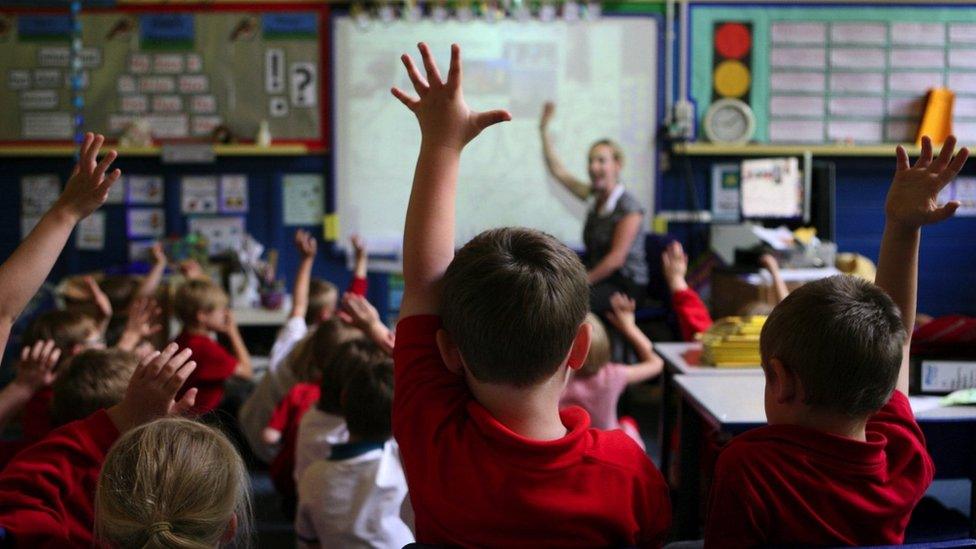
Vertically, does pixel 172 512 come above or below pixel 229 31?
below

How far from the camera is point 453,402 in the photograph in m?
1.12

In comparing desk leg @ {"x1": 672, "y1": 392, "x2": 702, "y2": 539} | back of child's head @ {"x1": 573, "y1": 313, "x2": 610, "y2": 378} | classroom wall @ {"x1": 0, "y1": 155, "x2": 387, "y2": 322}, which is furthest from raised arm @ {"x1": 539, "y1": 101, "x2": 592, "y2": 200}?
desk leg @ {"x1": 672, "y1": 392, "x2": 702, "y2": 539}

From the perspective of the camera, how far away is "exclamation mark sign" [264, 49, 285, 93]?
5566 mm

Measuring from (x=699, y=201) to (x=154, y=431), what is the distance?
485 centimetres

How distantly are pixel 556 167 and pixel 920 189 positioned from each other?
4.31 m

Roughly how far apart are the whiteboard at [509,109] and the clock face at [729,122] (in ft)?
1.05

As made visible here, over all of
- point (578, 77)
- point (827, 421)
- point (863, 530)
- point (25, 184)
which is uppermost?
point (578, 77)

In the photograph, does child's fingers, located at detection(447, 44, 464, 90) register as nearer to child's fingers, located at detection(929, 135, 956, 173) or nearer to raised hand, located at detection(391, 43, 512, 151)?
raised hand, located at detection(391, 43, 512, 151)

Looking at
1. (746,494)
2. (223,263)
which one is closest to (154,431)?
(746,494)

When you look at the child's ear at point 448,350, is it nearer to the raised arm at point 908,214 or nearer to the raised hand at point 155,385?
the raised hand at point 155,385

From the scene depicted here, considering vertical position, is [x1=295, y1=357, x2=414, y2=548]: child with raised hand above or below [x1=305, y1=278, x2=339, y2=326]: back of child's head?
below

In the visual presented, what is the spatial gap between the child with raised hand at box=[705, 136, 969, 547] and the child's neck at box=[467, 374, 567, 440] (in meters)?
0.25

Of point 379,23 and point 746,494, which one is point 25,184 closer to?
point 379,23

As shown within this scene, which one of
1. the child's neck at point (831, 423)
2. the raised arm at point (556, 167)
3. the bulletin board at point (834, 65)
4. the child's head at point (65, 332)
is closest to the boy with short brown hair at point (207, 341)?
the child's head at point (65, 332)
